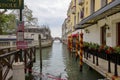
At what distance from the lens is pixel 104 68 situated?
12578 millimetres

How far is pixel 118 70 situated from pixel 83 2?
20668mm

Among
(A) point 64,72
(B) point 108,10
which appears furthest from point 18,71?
(A) point 64,72

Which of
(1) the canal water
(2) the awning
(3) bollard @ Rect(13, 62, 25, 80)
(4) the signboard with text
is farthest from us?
(1) the canal water

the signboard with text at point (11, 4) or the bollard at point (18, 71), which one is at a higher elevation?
the signboard with text at point (11, 4)

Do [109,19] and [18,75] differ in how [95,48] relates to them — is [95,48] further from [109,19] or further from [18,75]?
[18,75]

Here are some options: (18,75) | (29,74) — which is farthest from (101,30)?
(18,75)

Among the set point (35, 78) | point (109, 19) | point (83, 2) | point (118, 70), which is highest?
point (83, 2)

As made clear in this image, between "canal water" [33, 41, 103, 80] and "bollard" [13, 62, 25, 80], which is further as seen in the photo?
"canal water" [33, 41, 103, 80]

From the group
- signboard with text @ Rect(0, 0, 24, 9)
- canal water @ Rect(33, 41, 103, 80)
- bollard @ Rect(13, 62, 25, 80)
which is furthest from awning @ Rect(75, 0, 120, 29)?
bollard @ Rect(13, 62, 25, 80)

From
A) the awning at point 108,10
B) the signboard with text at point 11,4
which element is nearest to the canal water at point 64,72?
the awning at point 108,10

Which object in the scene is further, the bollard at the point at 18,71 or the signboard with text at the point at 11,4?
the signboard with text at the point at 11,4

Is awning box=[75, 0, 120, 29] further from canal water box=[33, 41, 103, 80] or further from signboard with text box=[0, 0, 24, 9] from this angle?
signboard with text box=[0, 0, 24, 9]

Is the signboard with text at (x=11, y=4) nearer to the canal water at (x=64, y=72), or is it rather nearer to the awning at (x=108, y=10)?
the awning at (x=108, y=10)

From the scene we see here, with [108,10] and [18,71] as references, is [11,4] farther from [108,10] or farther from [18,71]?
[108,10]
